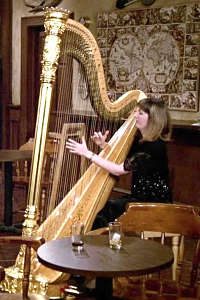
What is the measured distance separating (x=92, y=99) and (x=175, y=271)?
1.19 metres

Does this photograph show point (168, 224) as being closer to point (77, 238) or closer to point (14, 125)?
point (77, 238)

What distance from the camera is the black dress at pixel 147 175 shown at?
344 cm

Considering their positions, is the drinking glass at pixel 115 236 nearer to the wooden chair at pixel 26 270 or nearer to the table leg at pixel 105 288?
the table leg at pixel 105 288

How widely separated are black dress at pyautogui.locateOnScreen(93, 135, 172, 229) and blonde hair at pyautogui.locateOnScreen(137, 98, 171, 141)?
4 centimetres

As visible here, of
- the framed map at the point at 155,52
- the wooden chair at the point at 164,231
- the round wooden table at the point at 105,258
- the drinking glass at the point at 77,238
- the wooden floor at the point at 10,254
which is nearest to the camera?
the round wooden table at the point at 105,258

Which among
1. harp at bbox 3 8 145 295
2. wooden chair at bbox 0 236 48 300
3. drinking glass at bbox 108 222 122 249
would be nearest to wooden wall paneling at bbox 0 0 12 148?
harp at bbox 3 8 145 295

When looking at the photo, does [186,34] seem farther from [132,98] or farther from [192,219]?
[192,219]

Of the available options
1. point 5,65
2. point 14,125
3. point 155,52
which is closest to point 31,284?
point 155,52

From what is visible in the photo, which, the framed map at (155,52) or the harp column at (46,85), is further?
the framed map at (155,52)

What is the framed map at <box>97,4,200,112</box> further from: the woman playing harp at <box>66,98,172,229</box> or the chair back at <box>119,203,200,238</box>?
the chair back at <box>119,203,200,238</box>

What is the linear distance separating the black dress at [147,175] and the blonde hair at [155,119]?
0.14ft

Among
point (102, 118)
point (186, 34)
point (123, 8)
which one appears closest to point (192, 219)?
point (102, 118)

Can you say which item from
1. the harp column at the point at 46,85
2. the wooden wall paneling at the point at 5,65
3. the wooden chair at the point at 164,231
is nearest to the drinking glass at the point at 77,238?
the wooden chair at the point at 164,231

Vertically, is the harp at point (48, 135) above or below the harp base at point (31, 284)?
above
